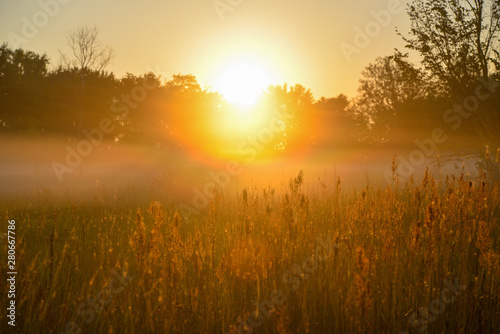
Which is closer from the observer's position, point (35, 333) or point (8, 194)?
point (35, 333)

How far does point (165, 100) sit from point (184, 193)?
83.6ft

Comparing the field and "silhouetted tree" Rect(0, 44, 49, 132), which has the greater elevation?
"silhouetted tree" Rect(0, 44, 49, 132)

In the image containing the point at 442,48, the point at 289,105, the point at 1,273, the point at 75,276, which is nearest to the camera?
the point at 1,273

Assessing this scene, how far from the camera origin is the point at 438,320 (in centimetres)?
273

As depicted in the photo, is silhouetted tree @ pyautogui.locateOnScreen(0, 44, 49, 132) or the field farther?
silhouetted tree @ pyautogui.locateOnScreen(0, 44, 49, 132)

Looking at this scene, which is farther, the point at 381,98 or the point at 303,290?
the point at 381,98

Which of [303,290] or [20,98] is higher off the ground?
[20,98]

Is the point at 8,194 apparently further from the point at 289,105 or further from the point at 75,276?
the point at 289,105

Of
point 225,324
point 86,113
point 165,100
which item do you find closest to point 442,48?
point 225,324

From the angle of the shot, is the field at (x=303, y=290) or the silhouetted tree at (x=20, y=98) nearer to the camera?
the field at (x=303, y=290)

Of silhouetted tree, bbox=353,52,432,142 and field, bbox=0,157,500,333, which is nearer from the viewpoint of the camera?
field, bbox=0,157,500,333

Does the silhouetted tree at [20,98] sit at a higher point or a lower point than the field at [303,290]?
higher

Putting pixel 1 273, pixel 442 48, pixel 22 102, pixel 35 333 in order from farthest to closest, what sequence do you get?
pixel 22 102 → pixel 442 48 → pixel 1 273 → pixel 35 333

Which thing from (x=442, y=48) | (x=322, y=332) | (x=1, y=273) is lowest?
(x=322, y=332)
